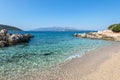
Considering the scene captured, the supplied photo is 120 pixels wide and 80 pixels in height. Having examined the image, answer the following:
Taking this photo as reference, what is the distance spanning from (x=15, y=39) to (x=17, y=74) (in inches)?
1302

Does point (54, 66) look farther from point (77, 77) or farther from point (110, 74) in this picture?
point (110, 74)

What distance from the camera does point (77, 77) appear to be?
13797 mm

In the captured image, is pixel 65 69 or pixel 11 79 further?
Result: pixel 65 69

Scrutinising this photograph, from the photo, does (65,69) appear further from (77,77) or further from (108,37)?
(108,37)

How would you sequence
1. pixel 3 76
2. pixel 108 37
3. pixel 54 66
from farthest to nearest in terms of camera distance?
pixel 108 37
pixel 54 66
pixel 3 76

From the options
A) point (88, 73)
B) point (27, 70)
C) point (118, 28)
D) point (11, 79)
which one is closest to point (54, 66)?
point (27, 70)

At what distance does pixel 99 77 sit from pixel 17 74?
698 centimetres

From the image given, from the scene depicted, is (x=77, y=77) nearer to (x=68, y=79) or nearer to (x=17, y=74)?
(x=68, y=79)

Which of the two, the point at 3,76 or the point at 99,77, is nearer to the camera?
the point at 99,77

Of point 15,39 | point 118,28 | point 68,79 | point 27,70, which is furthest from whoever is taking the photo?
point 118,28

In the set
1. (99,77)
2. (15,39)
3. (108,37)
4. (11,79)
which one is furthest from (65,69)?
(108,37)

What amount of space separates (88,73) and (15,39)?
35.1 metres

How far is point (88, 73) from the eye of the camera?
48.9ft

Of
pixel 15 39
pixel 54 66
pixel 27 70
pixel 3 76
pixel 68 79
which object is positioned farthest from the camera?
pixel 15 39
